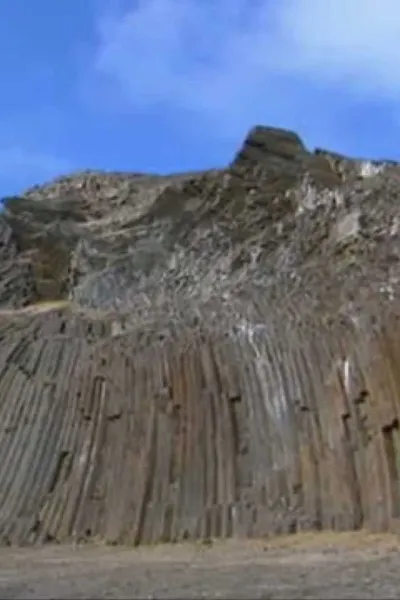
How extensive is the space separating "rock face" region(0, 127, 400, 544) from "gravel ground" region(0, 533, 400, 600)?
0.86 meters

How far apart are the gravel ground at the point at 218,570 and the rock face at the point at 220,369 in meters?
0.86

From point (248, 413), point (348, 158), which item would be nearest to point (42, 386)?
point (248, 413)

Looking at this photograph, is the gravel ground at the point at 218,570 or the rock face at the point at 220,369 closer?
the gravel ground at the point at 218,570

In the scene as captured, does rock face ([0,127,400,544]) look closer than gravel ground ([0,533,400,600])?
No

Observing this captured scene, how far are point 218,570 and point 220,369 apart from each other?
23.1 feet

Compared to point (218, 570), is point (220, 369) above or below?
above

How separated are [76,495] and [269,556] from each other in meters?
4.94

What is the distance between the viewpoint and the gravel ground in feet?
24.3

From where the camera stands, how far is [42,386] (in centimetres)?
1794

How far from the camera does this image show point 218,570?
32.1ft

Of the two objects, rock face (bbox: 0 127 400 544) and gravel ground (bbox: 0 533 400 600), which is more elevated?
rock face (bbox: 0 127 400 544)

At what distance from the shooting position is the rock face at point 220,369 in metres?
14.9

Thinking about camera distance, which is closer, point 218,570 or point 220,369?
point 218,570

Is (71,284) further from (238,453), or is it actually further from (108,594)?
(108,594)
